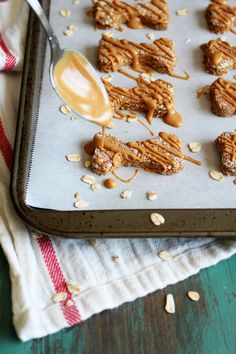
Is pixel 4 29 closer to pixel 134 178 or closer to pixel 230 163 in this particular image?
pixel 134 178

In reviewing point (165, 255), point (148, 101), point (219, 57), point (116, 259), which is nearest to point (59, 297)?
point (116, 259)

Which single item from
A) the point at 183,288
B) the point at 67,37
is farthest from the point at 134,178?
the point at 67,37

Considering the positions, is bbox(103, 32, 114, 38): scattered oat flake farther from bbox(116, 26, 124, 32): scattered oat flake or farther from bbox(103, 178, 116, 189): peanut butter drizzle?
bbox(103, 178, 116, 189): peanut butter drizzle

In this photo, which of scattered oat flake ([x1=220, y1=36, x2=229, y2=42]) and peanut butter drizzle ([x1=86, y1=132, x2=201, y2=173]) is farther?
scattered oat flake ([x1=220, y1=36, x2=229, y2=42])

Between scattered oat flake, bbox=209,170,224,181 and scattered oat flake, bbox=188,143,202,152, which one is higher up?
scattered oat flake, bbox=188,143,202,152

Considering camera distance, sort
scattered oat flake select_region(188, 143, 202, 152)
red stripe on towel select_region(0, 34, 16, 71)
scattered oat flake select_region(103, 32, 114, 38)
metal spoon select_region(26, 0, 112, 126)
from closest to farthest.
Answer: metal spoon select_region(26, 0, 112, 126) < scattered oat flake select_region(188, 143, 202, 152) < red stripe on towel select_region(0, 34, 16, 71) < scattered oat flake select_region(103, 32, 114, 38)

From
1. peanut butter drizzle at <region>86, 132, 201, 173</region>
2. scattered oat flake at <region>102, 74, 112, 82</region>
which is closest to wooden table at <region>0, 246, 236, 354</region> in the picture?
peanut butter drizzle at <region>86, 132, 201, 173</region>
